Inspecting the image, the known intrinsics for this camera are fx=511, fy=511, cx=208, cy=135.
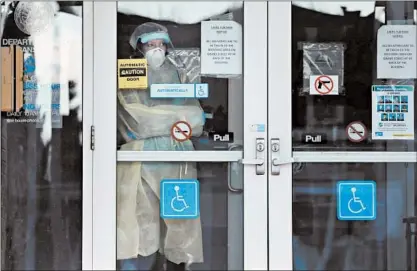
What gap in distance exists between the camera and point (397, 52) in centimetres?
297

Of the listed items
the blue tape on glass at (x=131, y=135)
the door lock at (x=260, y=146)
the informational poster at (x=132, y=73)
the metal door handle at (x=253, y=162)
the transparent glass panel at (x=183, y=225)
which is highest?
the informational poster at (x=132, y=73)

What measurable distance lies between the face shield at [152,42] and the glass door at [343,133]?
0.62 m

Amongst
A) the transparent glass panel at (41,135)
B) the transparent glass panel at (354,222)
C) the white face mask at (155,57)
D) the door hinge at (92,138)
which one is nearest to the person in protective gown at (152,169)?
the white face mask at (155,57)

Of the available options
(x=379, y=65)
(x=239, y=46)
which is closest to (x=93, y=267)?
Answer: (x=239, y=46)

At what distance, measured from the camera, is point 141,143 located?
9.61 feet

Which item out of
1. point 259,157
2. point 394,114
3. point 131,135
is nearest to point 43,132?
point 131,135

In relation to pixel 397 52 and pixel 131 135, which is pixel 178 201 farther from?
pixel 397 52

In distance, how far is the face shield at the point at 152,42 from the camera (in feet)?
9.68

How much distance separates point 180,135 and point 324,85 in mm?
885

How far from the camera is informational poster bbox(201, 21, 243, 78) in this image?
9.53 feet

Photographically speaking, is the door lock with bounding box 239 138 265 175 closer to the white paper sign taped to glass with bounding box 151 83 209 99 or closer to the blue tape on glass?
the white paper sign taped to glass with bounding box 151 83 209 99

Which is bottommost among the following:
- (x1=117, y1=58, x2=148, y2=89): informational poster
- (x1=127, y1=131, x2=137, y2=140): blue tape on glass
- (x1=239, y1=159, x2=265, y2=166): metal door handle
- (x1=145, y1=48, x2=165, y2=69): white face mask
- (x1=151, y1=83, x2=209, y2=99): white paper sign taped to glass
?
(x1=239, y1=159, x2=265, y2=166): metal door handle

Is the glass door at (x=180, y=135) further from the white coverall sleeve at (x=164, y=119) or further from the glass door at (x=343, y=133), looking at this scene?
the glass door at (x=343, y=133)

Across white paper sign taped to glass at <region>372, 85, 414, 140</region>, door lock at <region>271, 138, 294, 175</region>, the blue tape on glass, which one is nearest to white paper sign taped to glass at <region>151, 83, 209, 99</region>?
the blue tape on glass
